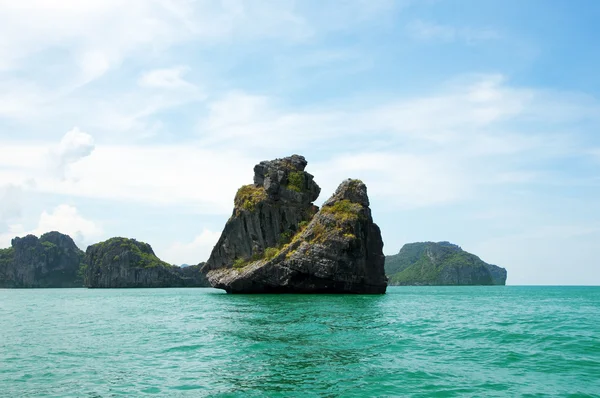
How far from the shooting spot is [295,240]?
77.0m

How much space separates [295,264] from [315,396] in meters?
58.2

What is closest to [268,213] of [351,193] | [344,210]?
[344,210]

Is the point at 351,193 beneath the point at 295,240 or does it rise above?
above

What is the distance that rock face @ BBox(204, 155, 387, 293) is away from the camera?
7312 centimetres

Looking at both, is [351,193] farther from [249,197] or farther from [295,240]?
[249,197]

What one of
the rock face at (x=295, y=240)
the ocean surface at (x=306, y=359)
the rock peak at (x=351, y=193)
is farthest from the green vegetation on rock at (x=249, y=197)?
the ocean surface at (x=306, y=359)

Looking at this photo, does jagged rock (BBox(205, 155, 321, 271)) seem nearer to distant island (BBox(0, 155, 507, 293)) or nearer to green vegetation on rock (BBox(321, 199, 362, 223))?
distant island (BBox(0, 155, 507, 293))

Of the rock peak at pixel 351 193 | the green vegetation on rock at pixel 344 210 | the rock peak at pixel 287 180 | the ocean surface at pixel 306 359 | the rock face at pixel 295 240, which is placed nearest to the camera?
the ocean surface at pixel 306 359

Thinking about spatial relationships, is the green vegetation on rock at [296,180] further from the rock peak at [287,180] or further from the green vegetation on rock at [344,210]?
the green vegetation on rock at [344,210]

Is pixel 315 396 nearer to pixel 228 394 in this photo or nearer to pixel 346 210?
pixel 228 394

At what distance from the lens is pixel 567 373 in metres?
17.3

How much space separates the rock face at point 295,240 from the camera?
7312 centimetres

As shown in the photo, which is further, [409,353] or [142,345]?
[142,345]

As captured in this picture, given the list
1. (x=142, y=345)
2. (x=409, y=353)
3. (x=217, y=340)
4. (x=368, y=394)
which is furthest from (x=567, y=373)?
(x=142, y=345)
